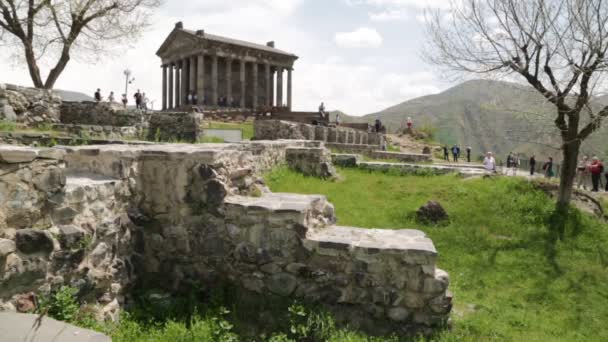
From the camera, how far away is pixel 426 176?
12594mm

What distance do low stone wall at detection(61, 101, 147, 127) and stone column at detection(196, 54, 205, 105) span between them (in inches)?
986

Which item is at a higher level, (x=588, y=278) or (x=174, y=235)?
(x=174, y=235)

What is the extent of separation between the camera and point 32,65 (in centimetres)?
1945

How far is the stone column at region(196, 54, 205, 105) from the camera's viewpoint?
3991 centimetres

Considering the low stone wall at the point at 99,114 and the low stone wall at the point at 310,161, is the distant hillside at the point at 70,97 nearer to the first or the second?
the low stone wall at the point at 99,114

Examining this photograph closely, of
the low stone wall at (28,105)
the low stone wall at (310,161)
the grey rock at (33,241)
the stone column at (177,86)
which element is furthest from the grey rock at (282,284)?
the stone column at (177,86)

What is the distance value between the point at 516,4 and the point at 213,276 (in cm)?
959

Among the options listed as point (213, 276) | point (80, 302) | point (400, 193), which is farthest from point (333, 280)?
point (400, 193)

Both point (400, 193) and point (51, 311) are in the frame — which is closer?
point (51, 311)

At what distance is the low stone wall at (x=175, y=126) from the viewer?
1462cm

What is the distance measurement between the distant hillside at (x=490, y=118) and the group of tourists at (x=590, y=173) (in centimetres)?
65

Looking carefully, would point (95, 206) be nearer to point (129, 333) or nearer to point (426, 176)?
point (129, 333)

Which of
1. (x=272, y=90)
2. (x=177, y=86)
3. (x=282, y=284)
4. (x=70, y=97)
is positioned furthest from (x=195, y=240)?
(x=70, y=97)

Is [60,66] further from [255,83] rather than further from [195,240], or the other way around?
[255,83]
